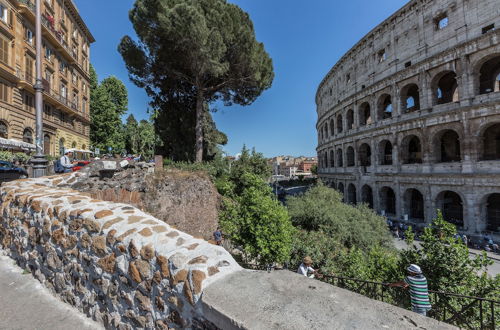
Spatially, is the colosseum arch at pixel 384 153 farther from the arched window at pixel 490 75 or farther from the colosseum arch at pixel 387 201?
the arched window at pixel 490 75

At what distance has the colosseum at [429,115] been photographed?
15492 millimetres

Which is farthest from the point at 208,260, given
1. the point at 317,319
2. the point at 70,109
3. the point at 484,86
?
the point at 70,109

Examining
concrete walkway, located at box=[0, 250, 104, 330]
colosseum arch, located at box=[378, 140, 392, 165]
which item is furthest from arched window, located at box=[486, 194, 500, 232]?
concrete walkway, located at box=[0, 250, 104, 330]

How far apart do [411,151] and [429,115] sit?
6.17 m

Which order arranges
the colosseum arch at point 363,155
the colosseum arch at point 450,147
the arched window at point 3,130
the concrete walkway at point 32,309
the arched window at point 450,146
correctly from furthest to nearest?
the colosseum arch at point 363,155 → the arched window at point 450,146 → the colosseum arch at point 450,147 → the arched window at point 3,130 → the concrete walkway at point 32,309

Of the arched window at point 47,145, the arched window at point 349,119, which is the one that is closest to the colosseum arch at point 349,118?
the arched window at point 349,119

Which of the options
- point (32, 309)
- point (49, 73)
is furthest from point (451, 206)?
point (49, 73)

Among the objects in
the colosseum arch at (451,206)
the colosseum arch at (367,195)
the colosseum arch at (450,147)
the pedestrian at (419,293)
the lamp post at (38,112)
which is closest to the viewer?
the pedestrian at (419,293)

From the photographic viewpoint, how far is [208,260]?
215 cm

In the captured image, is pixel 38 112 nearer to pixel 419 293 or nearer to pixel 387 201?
pixel 419 293

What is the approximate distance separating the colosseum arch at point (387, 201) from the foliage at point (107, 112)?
114 feet

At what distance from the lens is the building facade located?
1789 cm

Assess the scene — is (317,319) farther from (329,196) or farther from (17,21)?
(17,21)

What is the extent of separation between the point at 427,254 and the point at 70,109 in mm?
32451
